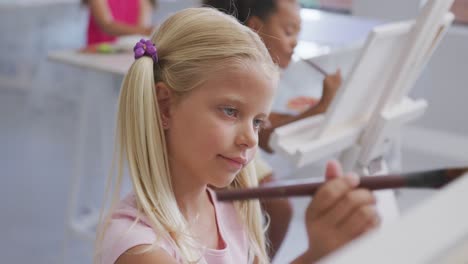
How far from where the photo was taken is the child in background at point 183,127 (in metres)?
0.82

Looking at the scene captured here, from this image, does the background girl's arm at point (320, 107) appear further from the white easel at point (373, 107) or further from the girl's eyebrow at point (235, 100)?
the girl's eyebrow at point (235, 100)

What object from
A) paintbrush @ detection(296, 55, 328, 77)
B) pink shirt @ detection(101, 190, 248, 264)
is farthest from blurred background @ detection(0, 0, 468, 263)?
pink shirt @ detection(101, 190, 248, 264)

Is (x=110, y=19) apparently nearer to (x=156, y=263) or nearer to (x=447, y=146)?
(x=447, y=146)

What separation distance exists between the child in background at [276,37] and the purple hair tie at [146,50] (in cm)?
40

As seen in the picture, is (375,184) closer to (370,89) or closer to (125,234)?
(125,234)

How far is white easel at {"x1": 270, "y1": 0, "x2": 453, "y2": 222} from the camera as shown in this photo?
1405mm

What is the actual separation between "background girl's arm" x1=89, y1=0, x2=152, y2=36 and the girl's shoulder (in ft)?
5.62

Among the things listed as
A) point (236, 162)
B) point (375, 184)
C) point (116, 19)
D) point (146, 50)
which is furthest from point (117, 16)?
point (375, 184)

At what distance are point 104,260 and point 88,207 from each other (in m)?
1.77

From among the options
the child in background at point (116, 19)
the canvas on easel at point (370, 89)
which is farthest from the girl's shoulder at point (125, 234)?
the child in background at point (116, 19)

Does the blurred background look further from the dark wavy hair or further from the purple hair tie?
the purple hair tie

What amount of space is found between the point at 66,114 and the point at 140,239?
292cm

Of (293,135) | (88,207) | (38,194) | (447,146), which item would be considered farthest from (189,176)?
(447,146)

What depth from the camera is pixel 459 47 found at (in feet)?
10.5
